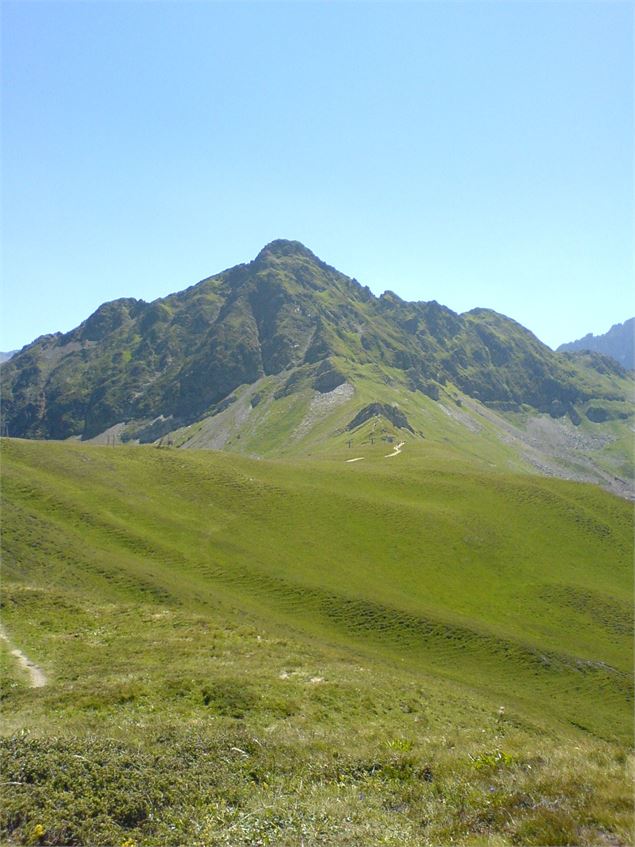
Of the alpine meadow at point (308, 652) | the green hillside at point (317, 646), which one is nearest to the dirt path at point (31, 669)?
the alpine meadow at point (308, 652)

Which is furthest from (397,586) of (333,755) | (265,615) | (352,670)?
(333,755)

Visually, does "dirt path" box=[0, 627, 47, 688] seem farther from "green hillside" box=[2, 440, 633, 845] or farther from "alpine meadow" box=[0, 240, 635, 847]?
"green hillside" box=[2, 440, 633, 845]

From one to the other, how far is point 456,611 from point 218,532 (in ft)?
98.2

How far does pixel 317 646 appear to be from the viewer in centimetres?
4238

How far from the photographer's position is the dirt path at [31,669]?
2494cm

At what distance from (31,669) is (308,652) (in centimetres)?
1631

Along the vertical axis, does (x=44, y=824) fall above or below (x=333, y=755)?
above

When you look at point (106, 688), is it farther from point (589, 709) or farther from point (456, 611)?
point (456, 611)

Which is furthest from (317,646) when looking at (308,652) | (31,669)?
(31,669)

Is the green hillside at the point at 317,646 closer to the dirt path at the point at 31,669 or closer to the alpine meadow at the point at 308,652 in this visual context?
the alpine meadow at the point at 308,652

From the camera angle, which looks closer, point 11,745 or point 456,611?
point 11,745

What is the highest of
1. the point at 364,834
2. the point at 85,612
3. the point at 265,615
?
the point at 364,834

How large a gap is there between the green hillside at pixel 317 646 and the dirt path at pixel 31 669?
0.52 m

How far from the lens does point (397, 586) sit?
66.6 metres
